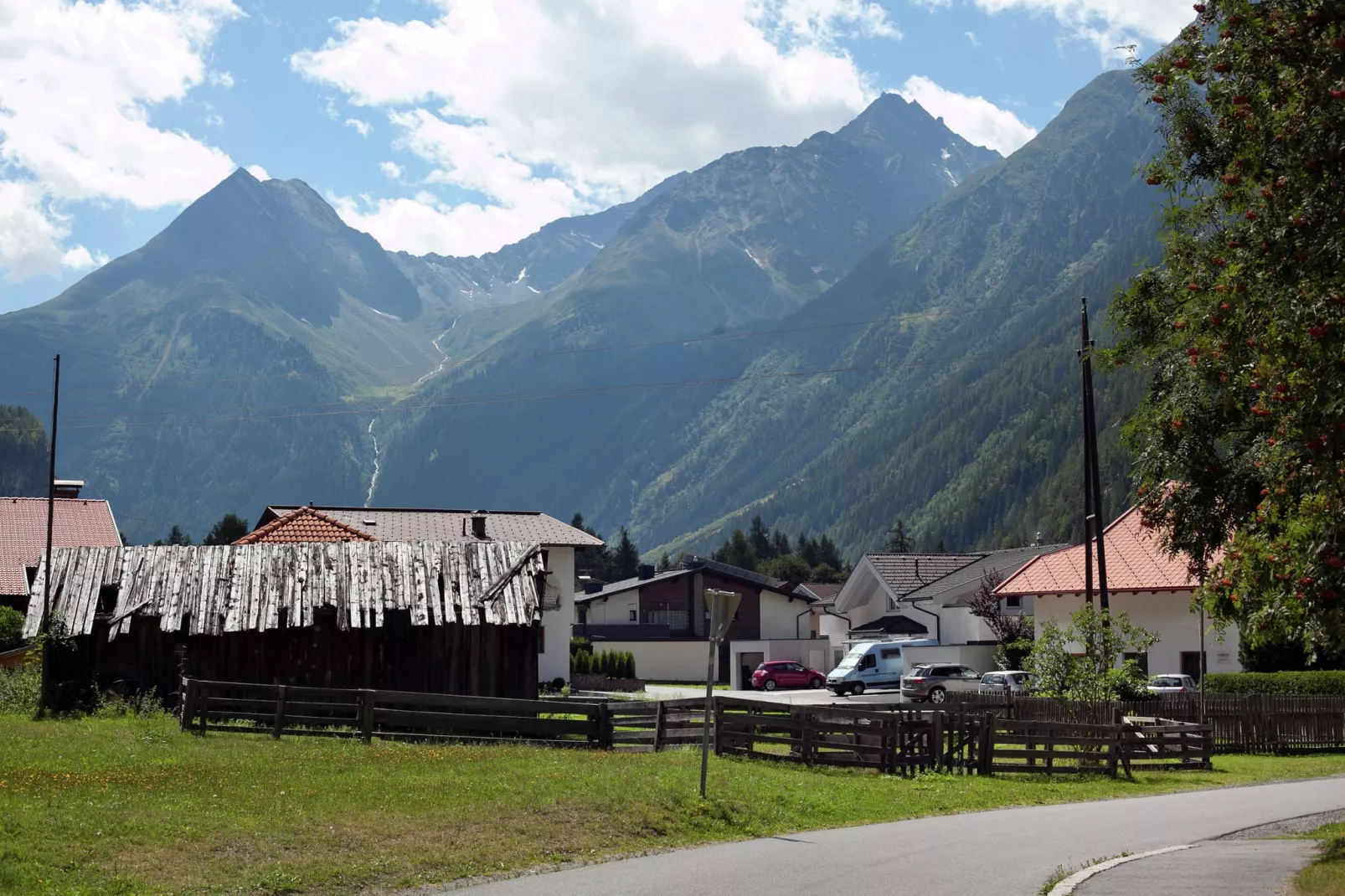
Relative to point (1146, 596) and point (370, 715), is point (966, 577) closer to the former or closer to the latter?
point (1146, 596)

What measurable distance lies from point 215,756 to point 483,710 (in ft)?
25.7

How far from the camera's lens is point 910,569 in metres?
82.8

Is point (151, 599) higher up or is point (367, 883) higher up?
point (151, 599)

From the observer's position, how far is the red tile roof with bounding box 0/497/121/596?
5978cm

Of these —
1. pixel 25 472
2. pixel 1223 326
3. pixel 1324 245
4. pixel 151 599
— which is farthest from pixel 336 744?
pixel 25 472

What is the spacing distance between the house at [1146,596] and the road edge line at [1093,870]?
29.3 m

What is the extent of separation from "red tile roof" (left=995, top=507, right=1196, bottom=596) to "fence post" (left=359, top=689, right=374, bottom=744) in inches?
1165

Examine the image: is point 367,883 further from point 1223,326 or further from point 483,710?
point 483,710

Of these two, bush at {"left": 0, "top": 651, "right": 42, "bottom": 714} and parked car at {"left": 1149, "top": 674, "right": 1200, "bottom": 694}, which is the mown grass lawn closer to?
bush at {"left": 0, "top": 651, "right": 42, "bottom": 714}

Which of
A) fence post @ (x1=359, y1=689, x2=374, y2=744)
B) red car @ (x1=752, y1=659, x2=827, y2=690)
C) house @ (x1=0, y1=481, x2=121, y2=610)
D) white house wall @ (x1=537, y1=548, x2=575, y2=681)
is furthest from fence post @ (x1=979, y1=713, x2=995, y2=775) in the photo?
house @ (x1=0, y1=481, x2=121, y2=610)

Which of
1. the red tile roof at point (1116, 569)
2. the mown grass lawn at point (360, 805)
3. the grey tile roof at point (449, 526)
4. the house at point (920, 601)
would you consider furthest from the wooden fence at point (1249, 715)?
the grey tile roof at point (449, 526)

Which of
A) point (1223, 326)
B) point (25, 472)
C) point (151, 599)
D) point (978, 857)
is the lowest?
point (978, 857)

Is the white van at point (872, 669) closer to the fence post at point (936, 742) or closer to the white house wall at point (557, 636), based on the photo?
the white house wall at point (557, 636)

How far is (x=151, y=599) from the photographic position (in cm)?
3120
